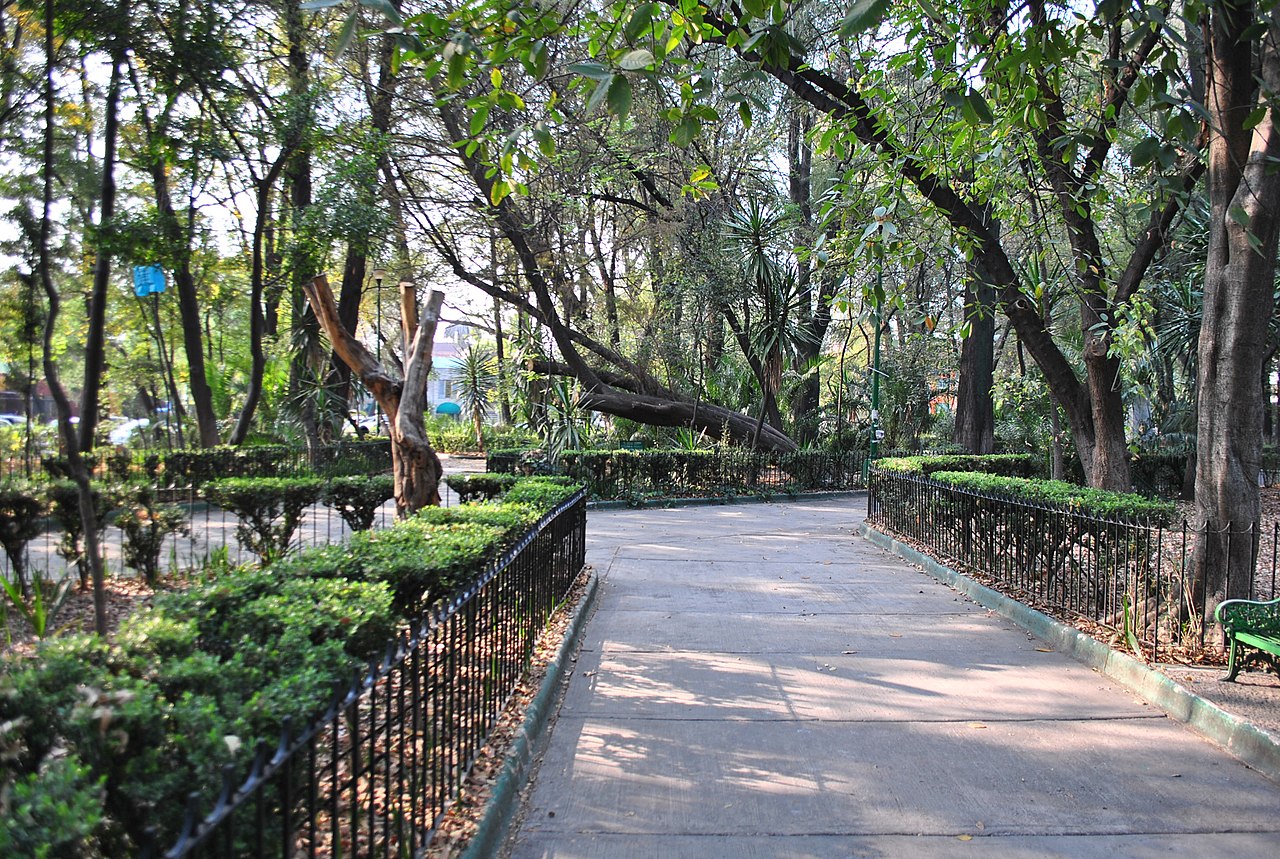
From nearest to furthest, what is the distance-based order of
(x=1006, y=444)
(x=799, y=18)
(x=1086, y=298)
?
(x=1086, y=298) → (x=799, y=18) → (x=1006, y=444)

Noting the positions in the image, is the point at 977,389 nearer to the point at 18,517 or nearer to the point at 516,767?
the point at 18,517

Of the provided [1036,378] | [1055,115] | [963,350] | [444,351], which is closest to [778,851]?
[1055,115]

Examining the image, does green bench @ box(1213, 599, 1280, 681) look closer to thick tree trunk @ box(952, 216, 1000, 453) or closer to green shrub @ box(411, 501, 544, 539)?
green shrub @ box(411, 501, 544, 539)

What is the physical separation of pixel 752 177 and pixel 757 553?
15.0 metres

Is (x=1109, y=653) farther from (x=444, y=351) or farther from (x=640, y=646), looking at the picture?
(x=444, y=351)

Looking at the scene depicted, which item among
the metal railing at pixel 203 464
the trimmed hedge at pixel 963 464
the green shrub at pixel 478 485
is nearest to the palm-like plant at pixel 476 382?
the metal railing at pixel 203 464

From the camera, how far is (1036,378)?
20.5 m

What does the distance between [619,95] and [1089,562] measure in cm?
624

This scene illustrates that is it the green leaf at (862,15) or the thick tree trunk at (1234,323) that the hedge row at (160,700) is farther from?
the thick tree trunk at (1234,323)

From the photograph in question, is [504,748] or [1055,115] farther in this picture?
[1055,115]

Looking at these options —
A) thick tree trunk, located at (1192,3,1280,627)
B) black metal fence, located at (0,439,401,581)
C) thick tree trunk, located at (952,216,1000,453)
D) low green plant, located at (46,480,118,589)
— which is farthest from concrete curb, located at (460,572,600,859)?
thick tree trunk, located at (952,216,1000,453)

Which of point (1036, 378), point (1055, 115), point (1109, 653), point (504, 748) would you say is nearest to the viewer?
point (504, 748)

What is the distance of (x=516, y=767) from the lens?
4.47 m

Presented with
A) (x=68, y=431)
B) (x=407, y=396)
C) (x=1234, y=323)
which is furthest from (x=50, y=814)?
(x=407, y=396)
